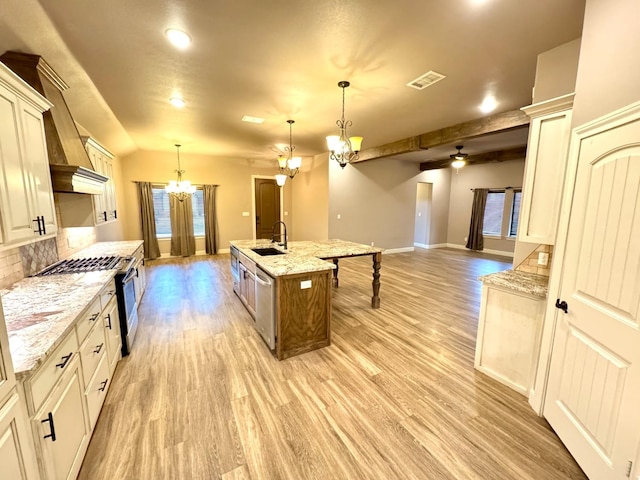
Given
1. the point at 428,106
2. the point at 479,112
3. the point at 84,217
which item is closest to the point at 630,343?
the point at 428,106

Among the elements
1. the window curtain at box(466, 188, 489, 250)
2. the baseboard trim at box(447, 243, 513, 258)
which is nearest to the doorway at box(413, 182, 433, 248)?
the baseboard trim at box(447, 243, 513, 258)

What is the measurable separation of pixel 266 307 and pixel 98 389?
1.39 meters

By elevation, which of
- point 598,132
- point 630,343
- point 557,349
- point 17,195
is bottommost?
point 557,349

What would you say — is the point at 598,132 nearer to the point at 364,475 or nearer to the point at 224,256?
the point at 364,475

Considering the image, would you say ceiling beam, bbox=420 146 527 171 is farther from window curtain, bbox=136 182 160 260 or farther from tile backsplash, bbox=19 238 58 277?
tile backsplash, bbox=19 238 58 277

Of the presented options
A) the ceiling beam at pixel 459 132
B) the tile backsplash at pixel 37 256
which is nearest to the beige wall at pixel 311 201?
the ceiling beam at pixel 459 132

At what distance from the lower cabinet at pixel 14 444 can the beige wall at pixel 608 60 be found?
2968mm

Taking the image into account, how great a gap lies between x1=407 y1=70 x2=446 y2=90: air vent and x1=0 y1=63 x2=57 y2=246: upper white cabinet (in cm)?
321

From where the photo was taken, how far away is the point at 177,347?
2.88m

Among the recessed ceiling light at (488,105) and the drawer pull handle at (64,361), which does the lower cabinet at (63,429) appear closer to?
the drawer pull handle at (64,361)

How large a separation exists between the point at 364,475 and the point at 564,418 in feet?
4.37

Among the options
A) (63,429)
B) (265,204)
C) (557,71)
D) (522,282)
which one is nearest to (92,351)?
(63,429)

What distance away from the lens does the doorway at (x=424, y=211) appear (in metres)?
Result: 9.18

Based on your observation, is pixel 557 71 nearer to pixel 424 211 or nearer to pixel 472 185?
pixel 472 185
